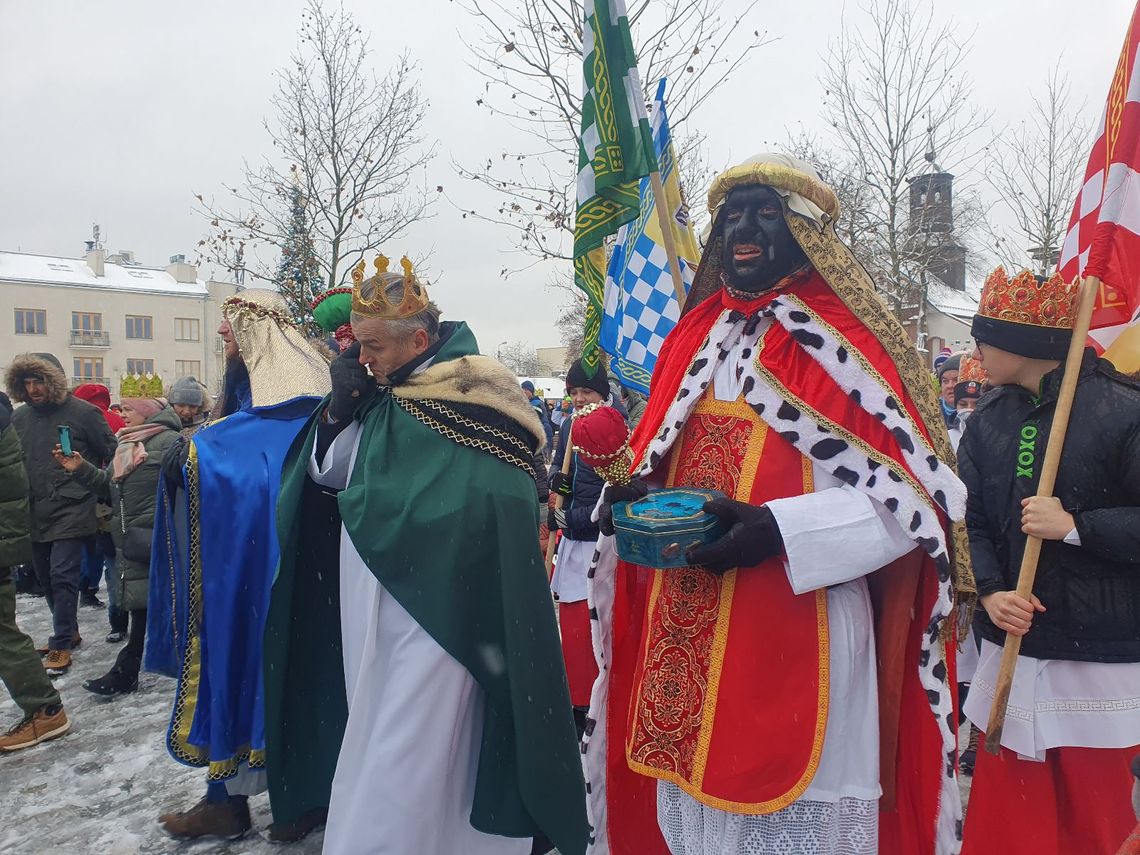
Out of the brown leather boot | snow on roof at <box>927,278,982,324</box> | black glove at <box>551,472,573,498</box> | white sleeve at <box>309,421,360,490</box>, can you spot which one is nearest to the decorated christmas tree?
black glove at <box>551,472,573,498</box>

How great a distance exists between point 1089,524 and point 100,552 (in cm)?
775

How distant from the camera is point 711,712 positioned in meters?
2.22

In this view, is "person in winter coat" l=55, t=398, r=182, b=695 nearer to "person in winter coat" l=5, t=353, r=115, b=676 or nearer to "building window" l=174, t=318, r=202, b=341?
"person in winter coat" l=5, t=353, r=115, b=676

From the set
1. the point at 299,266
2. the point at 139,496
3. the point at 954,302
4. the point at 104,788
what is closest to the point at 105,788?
the point at 104,788

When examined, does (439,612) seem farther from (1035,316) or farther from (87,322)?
(87,322)

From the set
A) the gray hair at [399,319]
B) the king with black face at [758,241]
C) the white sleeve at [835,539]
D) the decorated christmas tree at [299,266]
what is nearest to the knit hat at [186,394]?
the gray hair at [399,319]

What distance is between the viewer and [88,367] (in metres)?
47.2

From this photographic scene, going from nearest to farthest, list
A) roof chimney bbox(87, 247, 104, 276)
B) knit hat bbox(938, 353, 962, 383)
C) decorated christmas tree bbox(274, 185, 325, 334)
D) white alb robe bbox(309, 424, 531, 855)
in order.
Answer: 1. white alb robe bbox(309, 424, 531, 855)
2. knit hat bbox(938, 353, 962, 383)
3. decorated christmas tree bbox(274, 185, 325, 334)
4. roof chimney bbox(87, 247, 104, 276)

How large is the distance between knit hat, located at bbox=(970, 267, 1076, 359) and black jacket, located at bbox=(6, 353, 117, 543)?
640cm

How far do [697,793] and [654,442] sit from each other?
0.98m

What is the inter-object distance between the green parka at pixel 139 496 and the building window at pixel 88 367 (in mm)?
47040

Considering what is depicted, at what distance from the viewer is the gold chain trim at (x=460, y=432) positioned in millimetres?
2871

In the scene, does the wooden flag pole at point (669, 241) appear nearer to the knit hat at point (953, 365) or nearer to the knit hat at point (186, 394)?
the knit hat at point (186, 394)

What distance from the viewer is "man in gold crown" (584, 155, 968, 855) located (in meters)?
2.12
